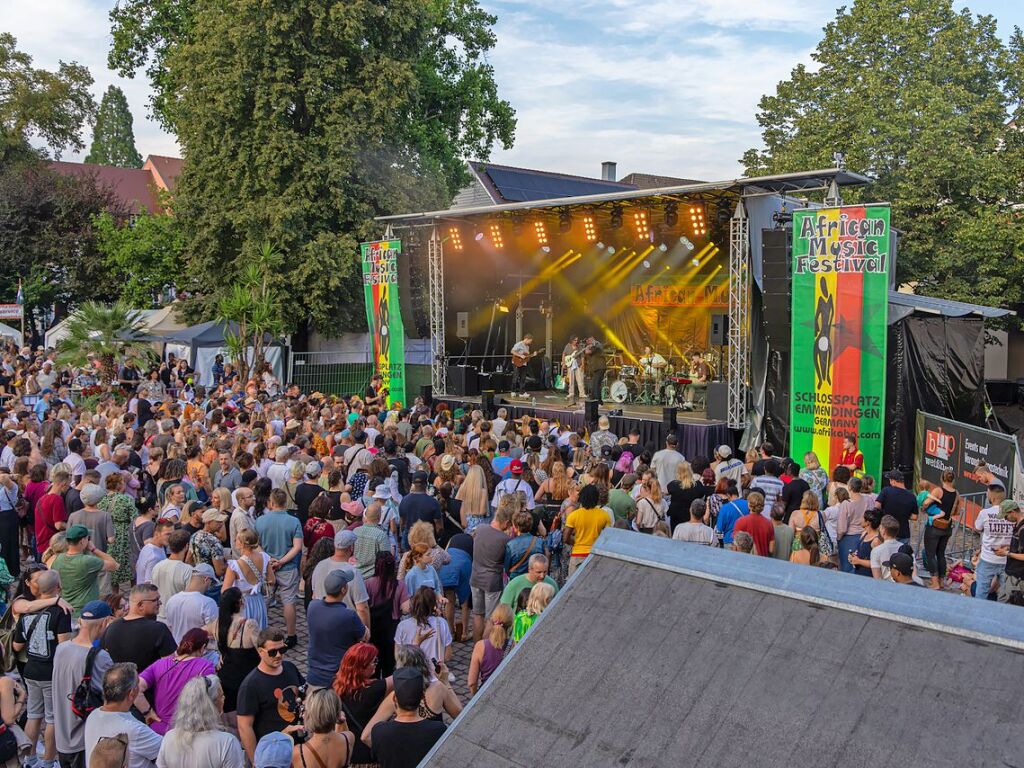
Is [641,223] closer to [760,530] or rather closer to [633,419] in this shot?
[633,419]

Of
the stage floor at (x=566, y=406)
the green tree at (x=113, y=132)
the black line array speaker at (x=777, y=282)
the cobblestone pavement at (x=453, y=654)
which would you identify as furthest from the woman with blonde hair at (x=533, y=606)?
the green tree at (x=113, y=132)

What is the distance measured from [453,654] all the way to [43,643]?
312cm

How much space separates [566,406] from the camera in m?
18.5

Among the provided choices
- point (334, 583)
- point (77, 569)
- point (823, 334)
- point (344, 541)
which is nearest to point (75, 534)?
point (77, 569)

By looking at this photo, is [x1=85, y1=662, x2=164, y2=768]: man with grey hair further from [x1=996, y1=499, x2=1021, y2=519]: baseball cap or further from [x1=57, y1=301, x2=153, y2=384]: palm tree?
[x1=57, y1=301, x2=153, y2=384]: palm tree

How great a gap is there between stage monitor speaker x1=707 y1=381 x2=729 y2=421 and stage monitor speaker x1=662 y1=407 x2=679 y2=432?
→ 60 centimetres

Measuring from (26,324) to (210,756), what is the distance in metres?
34.6

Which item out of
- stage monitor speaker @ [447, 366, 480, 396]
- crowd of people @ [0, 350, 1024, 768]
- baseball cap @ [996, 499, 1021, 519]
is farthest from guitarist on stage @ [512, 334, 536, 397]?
baseball cap @ [996, 499, 1021, 519]

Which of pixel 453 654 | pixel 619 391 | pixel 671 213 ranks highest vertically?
pixel 671 213

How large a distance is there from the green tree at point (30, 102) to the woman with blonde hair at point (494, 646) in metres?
39.4

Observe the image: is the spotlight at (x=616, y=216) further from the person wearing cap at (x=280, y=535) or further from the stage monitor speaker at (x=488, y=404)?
the person wearing cap at (x=280, y=535)

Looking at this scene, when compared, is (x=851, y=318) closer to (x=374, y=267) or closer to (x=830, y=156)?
(x=374, y=267)

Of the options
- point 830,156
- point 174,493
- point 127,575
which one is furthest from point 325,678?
point 830,156

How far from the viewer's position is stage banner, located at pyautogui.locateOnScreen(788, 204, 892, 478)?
12.4 meters
